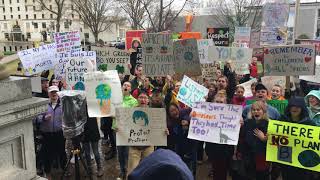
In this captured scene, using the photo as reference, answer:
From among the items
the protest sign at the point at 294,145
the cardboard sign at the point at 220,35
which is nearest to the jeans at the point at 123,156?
the protest sign at the point at 294,145

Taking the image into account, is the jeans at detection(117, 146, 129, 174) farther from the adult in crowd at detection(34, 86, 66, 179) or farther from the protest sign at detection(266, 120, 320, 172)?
the protest sign at detection(266, 120, 320, 172)

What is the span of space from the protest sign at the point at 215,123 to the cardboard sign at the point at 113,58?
12.0ft

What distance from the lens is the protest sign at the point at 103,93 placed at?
608cm

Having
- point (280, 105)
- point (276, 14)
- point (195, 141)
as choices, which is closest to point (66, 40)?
point (195, 141)

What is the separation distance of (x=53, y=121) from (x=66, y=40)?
3774 millimetres

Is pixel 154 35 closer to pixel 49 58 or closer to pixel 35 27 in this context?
pixel 49 58

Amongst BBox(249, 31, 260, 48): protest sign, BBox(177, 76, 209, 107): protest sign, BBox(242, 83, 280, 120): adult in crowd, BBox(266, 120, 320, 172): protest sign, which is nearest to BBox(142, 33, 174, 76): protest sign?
BBox(177, 76, 209, 107): protest sign

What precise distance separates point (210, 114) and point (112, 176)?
2.32 metres

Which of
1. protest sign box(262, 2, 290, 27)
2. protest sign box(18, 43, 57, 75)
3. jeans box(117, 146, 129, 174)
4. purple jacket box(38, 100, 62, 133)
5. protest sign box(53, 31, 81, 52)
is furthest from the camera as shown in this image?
protest sign box(262, 2, 290, 27)

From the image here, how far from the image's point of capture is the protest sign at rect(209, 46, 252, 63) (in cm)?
955

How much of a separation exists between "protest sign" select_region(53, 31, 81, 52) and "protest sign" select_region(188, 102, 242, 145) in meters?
5.05

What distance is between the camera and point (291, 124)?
4.75 metres

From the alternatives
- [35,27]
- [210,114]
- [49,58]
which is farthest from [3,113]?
[35,27]

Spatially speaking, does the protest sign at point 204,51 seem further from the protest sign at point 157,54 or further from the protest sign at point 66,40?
the protest sign at point 66,40
